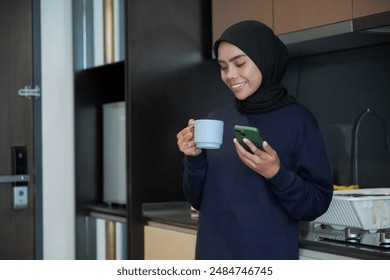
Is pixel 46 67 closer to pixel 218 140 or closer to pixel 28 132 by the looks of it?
pixel 28 132

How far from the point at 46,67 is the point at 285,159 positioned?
145cm

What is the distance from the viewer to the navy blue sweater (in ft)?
4.65

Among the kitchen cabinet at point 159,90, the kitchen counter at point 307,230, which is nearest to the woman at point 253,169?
the kitchen counter at point 307,230

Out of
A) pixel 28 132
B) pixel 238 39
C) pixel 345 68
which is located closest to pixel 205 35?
pixel 345 68

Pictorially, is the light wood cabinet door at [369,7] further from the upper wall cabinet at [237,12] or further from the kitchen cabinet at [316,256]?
the kitchen cabinet at [316,256]

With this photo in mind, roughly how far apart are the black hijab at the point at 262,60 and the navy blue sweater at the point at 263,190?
2 centimetres

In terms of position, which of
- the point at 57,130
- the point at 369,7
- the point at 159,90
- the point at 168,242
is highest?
the point at 369,7

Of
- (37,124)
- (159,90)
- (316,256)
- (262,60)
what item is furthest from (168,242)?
(262,60)

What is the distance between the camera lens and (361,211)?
1.59m

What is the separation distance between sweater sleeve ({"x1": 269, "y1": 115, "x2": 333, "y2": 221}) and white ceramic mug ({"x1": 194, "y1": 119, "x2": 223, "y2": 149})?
0.14 metres

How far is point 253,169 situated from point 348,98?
2.67 ft

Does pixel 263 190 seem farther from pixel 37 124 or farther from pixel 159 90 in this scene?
pixel 37 124
